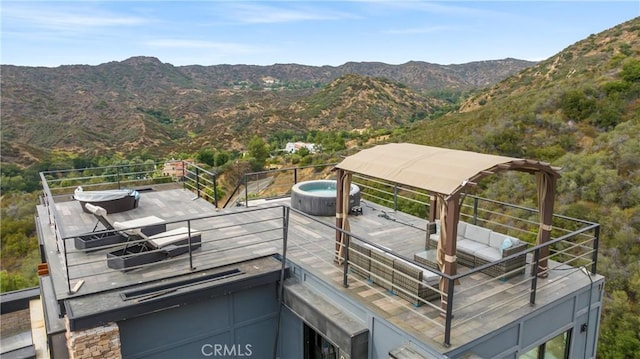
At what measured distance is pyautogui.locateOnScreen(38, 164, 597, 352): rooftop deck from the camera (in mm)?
5105

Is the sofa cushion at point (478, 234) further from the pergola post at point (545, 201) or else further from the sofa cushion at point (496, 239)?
the pergola post at point (545, 201)

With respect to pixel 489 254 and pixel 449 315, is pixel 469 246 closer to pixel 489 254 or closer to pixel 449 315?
pixel 489 254

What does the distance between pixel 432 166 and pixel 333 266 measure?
93.6 inches

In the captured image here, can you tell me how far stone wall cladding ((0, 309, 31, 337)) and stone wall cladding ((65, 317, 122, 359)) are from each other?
7.87 meters

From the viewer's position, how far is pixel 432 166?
5.47 meters

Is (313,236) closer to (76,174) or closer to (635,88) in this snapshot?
(635,88)

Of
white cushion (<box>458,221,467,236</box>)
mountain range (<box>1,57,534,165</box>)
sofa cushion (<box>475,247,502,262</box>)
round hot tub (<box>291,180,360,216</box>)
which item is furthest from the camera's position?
mountain range (<box>1,57,534,165</box>)

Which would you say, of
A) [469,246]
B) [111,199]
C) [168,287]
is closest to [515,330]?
[469,246]

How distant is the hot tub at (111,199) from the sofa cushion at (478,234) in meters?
7.99

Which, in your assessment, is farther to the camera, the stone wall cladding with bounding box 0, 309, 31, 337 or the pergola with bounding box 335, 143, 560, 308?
the stone wall cladding with bounding box 0, 309, 31, 337

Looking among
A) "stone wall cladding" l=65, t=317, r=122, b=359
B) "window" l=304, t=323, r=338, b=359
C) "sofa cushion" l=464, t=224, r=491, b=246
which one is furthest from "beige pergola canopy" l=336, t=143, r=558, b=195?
"stone wall cladding" l=65, t=317, r=122, b=359

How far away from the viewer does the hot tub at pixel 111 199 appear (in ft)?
32.9

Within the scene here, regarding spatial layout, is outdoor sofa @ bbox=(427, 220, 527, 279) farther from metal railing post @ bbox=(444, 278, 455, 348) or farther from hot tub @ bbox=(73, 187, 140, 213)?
hot tub @ bbox=(73, 187, 140, 213)

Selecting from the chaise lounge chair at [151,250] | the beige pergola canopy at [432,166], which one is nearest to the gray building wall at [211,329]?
the chaise lounge chair at [151,250]
